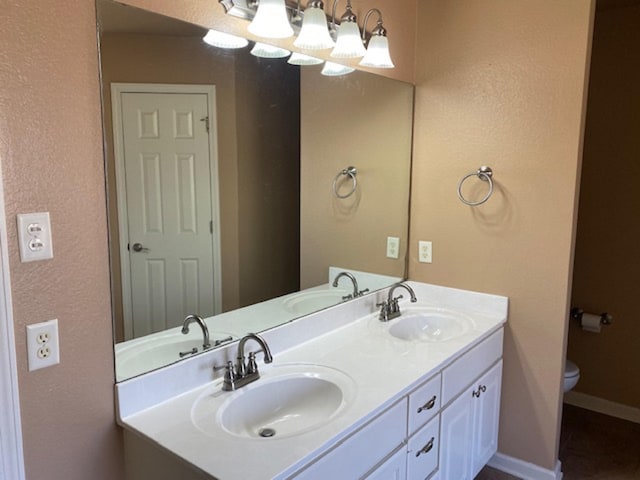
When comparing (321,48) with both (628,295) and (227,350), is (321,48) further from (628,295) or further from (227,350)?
(628,295)

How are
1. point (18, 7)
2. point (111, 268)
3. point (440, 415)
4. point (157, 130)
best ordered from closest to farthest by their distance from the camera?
point (18, 7) < point (111, 268) < point (157, 130) < point (440, 415)

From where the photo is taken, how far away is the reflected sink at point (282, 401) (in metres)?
1.41

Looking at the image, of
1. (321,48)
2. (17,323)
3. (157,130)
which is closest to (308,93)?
(321,48)

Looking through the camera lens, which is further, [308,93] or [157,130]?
[308,93]

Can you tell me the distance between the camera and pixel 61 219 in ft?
3.85

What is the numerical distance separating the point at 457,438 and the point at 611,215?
1.79 meters

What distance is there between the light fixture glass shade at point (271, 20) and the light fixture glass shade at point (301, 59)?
0.77 ft

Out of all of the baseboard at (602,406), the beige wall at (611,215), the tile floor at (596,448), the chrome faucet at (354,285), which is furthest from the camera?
the baseboard at (602,406)

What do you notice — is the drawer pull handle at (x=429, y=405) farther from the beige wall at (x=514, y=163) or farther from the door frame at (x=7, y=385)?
the door frame at (x=7, y=385)

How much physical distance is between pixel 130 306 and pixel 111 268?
144 millimetres

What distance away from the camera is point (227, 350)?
5.18 ft

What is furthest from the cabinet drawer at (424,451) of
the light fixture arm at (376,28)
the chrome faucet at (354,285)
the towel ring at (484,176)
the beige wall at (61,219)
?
the light fixture arm at (376,28)

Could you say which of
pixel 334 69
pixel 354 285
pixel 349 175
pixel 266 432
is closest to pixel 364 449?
pixel 266 432

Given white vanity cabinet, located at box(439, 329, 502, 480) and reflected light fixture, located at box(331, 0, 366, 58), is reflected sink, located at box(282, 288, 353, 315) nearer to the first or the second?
white vanity cabinet, located at box(439, 329, 502, 480)
